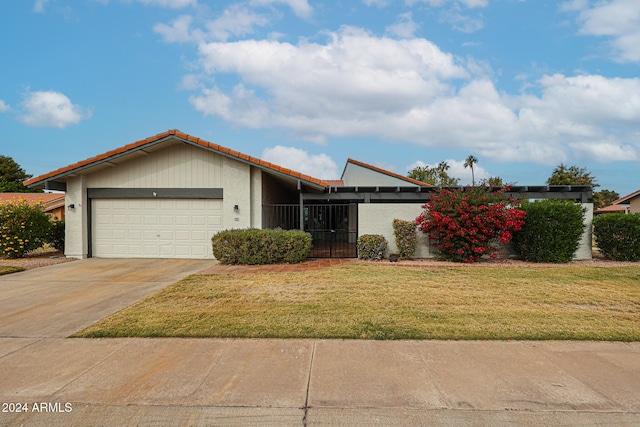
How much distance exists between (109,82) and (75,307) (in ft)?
40.2

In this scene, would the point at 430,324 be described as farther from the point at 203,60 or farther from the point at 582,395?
the point at 203,60

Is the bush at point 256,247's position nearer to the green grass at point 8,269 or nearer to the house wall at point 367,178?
the green grass at point 8,269

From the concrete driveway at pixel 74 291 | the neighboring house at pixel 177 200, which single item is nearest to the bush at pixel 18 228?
the neighboring house at pixel 177 200

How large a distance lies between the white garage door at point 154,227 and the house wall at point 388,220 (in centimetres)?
530

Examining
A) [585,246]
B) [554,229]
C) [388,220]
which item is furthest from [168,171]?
[585,246]

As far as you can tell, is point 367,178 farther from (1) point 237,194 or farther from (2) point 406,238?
(1) point 237,194

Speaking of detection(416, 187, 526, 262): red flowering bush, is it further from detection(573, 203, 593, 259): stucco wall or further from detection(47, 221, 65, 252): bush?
detection(47, 221, 65, 252): bush

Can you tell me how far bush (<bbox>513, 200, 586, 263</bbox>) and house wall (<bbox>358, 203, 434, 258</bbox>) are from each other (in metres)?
3.22

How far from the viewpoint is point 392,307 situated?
18.7 ft

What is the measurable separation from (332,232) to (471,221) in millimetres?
4446

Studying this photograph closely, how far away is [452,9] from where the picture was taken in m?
11.0

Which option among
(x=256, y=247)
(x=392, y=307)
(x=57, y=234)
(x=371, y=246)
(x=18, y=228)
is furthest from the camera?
(x=57, y=234)

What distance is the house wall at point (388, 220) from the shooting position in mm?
11641

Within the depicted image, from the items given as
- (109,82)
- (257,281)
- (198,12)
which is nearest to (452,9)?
(198,12)
